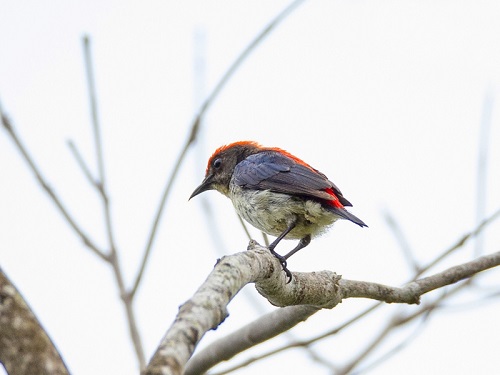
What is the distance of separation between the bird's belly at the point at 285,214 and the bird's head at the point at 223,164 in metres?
0.85

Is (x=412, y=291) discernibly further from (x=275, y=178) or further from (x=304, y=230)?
(x=275, y=178)

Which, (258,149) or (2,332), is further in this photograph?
(258,149)

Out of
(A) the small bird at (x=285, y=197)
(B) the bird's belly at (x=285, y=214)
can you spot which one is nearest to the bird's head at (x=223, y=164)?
(A) the small bird at (x=285, y=197)

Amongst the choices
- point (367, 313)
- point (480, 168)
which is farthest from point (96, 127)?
point (480, 168)

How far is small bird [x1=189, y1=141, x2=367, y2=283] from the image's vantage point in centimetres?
548

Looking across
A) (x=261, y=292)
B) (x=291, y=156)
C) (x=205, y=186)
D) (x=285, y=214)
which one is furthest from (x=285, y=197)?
(x=261, y=292)

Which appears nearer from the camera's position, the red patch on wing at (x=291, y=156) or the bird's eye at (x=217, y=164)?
the red patch on wing at (x=291, y=156)

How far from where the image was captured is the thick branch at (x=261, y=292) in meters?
1.75

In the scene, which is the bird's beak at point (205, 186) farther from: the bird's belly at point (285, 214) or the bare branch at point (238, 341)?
the bare branch at point (238, 341)

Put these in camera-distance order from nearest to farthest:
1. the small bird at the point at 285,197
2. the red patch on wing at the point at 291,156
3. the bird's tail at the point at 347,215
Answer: the bird's tail at the point at 347,215
the small bird at the point at 285,197
the red patch on wing at the point at 291,156

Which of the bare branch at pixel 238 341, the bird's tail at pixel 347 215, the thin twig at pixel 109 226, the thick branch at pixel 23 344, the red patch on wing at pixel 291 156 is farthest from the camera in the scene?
the red patch on wing at pixel 291 156

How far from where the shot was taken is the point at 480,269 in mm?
4004

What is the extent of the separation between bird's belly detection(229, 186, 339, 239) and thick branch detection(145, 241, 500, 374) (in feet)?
4.30

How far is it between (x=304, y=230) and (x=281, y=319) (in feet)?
5.64
